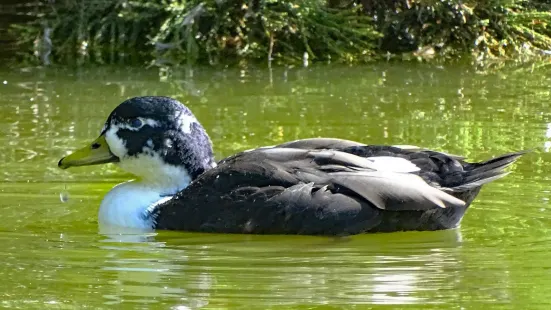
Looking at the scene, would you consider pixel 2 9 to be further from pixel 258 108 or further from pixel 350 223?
pixel 350 223

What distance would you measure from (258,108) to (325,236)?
389 cm

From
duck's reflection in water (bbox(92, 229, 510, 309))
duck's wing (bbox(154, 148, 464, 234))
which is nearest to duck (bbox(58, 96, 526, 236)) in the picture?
duck's wing (bbox(154, 148, 464, 234))

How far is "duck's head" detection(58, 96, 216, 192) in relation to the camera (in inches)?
273

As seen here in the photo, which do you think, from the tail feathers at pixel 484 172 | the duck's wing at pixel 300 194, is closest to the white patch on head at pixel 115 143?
the duck's wing at pixel 300 194

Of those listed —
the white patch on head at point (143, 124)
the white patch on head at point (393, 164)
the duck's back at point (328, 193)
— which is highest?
the white patch on head at point (143, 124)

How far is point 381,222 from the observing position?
6.58m

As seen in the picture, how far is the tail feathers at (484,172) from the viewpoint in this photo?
6.69m

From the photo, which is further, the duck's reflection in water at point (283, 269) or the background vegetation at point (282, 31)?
the background vegetation at point (282, 31)

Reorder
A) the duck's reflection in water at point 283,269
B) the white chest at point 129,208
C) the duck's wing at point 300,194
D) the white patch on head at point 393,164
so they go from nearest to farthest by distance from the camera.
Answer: the duck's reflection in water at point 283,269
the duck's wing at point 300,194
the white patch on head at point 393,164
the white chest at point 129,208

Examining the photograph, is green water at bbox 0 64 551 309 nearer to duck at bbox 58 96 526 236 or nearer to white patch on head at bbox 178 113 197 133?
duck at bbox 58 96 526 236

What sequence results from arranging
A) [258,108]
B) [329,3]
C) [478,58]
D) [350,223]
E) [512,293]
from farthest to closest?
[329,3] → [478,58] → [258,108] → [350,223] → [512,293]

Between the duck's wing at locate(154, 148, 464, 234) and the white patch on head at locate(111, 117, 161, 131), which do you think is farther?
the white patch on head at locate(111, 117, 161, 131)

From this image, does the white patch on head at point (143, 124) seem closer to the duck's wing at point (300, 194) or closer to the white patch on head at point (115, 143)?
the white patch on head at point (115, 143)

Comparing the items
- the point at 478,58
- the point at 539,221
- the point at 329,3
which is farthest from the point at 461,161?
the point at 329,3
